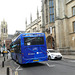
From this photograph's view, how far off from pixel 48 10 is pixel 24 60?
1098 inches

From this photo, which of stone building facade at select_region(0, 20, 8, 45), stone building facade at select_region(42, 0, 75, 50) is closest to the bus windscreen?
stone building facade at select_region(42, 0, 75, 50)

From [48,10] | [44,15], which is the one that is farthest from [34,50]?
[44,15]

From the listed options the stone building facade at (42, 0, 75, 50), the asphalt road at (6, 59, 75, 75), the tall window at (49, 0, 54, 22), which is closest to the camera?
the asphalt road at (6, 59, 75, 75)

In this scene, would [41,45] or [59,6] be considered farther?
[59,6]

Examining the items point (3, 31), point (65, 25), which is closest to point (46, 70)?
point (65, 25)

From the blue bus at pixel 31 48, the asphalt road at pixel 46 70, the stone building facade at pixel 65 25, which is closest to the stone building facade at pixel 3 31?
the stone building facade at pixel 65 25

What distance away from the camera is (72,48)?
29.0 m

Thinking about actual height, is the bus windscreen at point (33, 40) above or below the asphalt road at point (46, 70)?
above

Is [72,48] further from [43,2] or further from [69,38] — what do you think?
[43,2]

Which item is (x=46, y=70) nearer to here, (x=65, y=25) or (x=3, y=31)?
(x=65, y=25)

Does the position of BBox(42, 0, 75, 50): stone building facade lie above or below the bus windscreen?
above

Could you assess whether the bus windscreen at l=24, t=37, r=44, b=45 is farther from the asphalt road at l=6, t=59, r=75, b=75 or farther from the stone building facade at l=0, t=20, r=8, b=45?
the stone building facade at l=0, t=20, r=8, b=45

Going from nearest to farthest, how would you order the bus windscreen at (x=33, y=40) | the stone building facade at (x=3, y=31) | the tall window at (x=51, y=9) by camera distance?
the bus windscreen at (x=33, y=40), the tall window at (x=51, y=9), the stone building facade at (x=3, y=31)

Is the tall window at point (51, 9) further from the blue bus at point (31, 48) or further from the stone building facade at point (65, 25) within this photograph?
the blue bus at point (31, 48)
